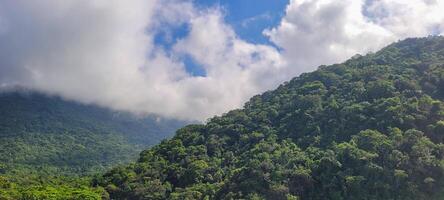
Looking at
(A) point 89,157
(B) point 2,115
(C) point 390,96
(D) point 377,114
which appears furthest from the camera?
(B) point 2,115

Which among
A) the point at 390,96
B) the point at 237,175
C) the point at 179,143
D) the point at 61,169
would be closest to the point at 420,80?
the point at 390,96

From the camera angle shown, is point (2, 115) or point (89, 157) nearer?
point (89, 157)

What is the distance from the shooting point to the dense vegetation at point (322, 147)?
49406 millimetres

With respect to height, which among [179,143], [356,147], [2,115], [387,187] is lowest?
[387,187]

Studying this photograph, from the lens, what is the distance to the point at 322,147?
59.2 meters

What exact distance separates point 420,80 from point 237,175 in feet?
99.5

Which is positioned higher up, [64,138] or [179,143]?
[64,138]

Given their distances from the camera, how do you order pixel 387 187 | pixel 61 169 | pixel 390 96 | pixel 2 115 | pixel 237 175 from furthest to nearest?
pixel 2 115
pixel 61 169
pixel 390 96
pixel 237 175
pixel 387 187

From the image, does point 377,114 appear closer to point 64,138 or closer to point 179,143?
point 179,143

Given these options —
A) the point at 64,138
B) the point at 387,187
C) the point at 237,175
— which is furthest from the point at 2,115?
the point at 387,187

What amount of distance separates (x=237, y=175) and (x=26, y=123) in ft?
533

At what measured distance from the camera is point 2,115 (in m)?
199

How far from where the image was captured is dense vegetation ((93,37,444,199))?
49.4 metres

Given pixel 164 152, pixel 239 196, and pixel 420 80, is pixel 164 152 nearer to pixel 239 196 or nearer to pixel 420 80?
pixel 239 196
